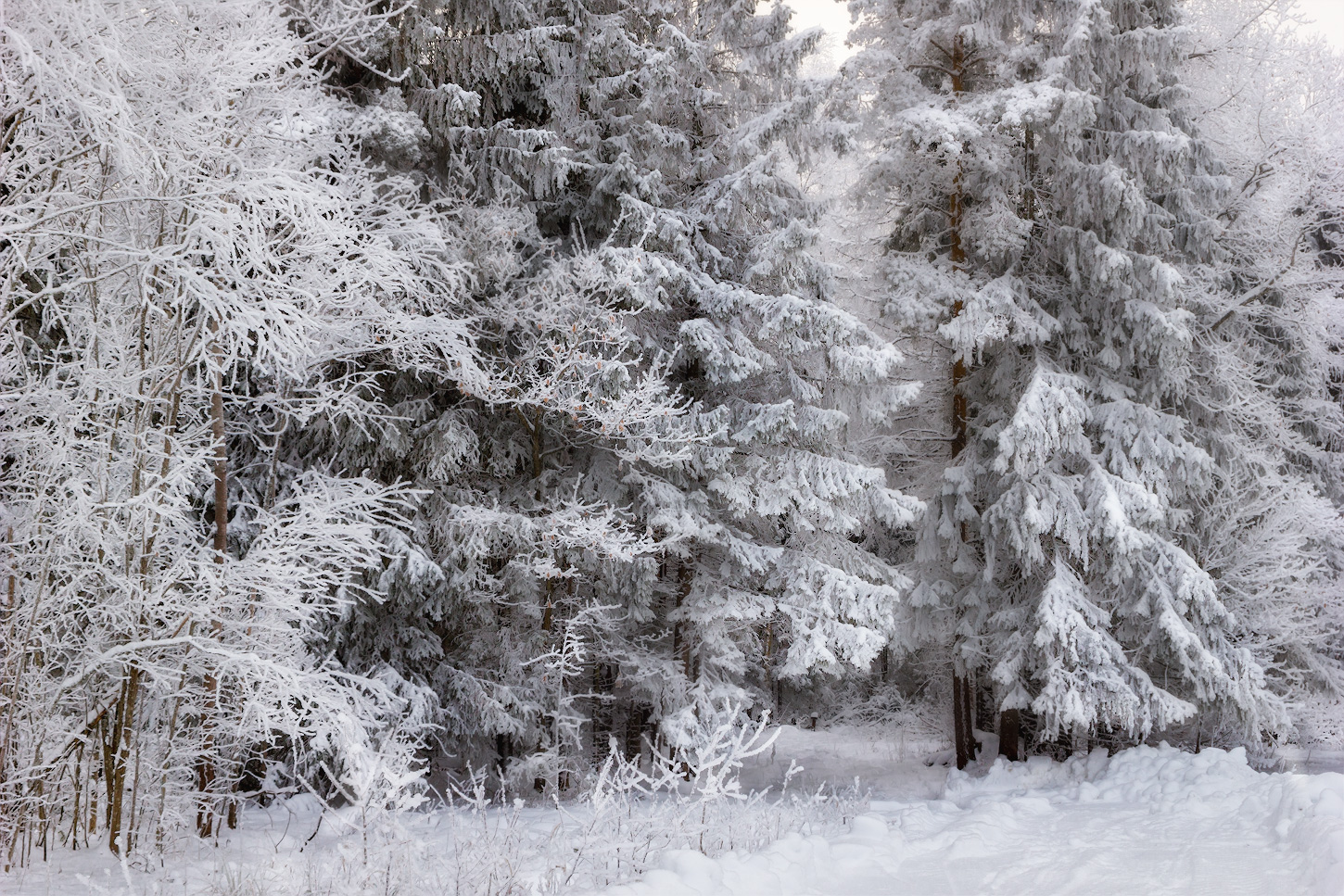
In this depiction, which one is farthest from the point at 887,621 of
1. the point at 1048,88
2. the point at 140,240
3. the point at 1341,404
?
the point at 1341,404

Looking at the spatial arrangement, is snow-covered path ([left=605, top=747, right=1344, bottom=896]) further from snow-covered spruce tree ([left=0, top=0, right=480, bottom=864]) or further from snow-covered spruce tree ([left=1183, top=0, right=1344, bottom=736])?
snow-covered spruce tree ([left=1183, top=0, right=1344, bottom=736])

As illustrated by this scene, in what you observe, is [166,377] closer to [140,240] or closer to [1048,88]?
[140,240]

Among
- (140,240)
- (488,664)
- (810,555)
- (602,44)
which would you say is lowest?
(488,664)

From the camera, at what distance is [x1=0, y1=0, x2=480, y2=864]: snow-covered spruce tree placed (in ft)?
12.6

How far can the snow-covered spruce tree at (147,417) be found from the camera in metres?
3.85

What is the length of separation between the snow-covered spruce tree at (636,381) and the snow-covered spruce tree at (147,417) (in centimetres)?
250

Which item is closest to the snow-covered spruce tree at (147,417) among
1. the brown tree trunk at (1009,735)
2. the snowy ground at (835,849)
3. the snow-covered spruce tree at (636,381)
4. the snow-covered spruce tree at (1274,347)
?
the snowy ground at (835,849)

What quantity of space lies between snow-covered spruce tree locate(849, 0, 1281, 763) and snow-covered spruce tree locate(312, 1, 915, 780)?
58.8 inches

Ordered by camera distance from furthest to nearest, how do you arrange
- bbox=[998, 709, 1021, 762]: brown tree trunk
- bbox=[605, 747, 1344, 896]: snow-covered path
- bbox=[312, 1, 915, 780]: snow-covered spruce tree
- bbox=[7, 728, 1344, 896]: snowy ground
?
bbox=[998, 709, 1021, 762]: brown tree trunk → bbox=[312, 1, 915, 780]: snow-covered spruce tree → bbox=[605, 747, 1344, 896]: snow-covered path → bbox=[7, 728, 1344, 896]: snowy ground

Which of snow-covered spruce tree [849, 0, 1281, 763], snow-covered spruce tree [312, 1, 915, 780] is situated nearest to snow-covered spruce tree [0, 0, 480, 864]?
snow-covered spruce tree [312, 1, 915, 780]

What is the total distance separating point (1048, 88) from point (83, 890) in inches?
425

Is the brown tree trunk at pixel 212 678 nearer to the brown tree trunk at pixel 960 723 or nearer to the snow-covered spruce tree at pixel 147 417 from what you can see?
the snow-covered spruce tree at pixel 147 417

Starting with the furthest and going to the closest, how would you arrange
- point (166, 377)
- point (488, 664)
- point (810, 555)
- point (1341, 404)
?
point (1341, 404)
point (810, 555)
point (488, 664)
point (166, 377)

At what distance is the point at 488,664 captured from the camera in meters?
8.93
